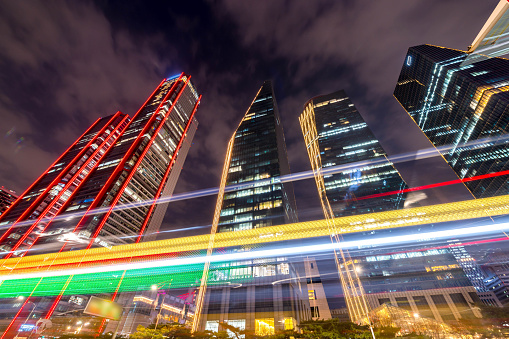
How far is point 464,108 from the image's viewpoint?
82.1 metres

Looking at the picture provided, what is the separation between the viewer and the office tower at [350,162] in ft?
250

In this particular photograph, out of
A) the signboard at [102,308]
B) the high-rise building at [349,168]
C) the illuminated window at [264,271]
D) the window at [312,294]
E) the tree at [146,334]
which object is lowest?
the tree at [146,334]

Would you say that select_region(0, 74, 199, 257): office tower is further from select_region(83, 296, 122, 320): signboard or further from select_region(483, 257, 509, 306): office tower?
select_region(483, 257, 509, 306): office tower

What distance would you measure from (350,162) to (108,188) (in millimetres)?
87960

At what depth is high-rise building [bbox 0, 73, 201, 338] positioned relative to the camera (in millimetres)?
53031

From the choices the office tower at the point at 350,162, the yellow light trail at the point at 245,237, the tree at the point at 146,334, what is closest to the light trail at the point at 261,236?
the yellow light trail at the point at 245,237

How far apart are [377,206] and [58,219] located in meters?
104

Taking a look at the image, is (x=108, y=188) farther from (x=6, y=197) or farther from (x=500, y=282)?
(x=500, y=282)

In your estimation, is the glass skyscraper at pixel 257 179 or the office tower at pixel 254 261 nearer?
the office tower at pixel 254 261

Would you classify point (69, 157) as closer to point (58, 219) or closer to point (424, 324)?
point (58, 219)

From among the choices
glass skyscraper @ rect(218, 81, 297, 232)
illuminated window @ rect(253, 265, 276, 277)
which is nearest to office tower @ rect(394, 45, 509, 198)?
glass skyscraper @ rect(218, 81, 297, 232)

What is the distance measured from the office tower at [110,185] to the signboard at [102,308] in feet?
128

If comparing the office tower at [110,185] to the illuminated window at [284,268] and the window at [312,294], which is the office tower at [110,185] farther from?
the window at [312,294]

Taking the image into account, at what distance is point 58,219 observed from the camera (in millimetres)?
58062
